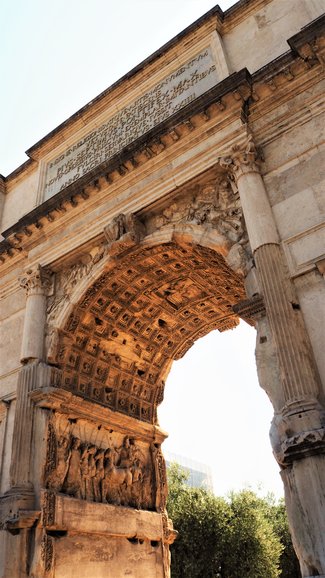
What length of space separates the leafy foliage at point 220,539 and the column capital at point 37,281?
13840mm

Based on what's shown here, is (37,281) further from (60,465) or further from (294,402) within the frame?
(294,402)

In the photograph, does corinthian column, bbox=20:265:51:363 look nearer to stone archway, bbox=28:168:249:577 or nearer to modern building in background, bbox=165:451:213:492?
stone archway, bbox=28:168:249:577

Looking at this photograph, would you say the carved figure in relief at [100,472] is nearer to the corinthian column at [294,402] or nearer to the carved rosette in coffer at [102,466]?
the carved rosette in coffer at [102,466]

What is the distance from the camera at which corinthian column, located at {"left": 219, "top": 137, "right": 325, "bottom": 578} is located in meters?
4.82

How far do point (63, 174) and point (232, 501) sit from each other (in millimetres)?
16517

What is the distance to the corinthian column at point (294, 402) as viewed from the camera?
15.8 ft

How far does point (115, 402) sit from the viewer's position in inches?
402

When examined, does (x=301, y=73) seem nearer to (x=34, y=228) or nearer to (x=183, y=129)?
(x=183, y=129)

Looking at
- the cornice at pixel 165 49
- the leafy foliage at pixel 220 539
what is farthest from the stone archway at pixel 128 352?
the leafy foliage at pixel 220 539

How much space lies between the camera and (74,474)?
8.71 metres

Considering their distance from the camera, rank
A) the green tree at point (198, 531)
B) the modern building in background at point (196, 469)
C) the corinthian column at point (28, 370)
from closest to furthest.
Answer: the corinthian column at point (28, 370), the green tree at point (198, 531), the modern building in background at point (196, 469)

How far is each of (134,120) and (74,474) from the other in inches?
283

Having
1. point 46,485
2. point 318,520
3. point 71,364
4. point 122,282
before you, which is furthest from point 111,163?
point 318,520

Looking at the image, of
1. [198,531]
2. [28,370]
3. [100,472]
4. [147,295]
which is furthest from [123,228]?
[198,531]
